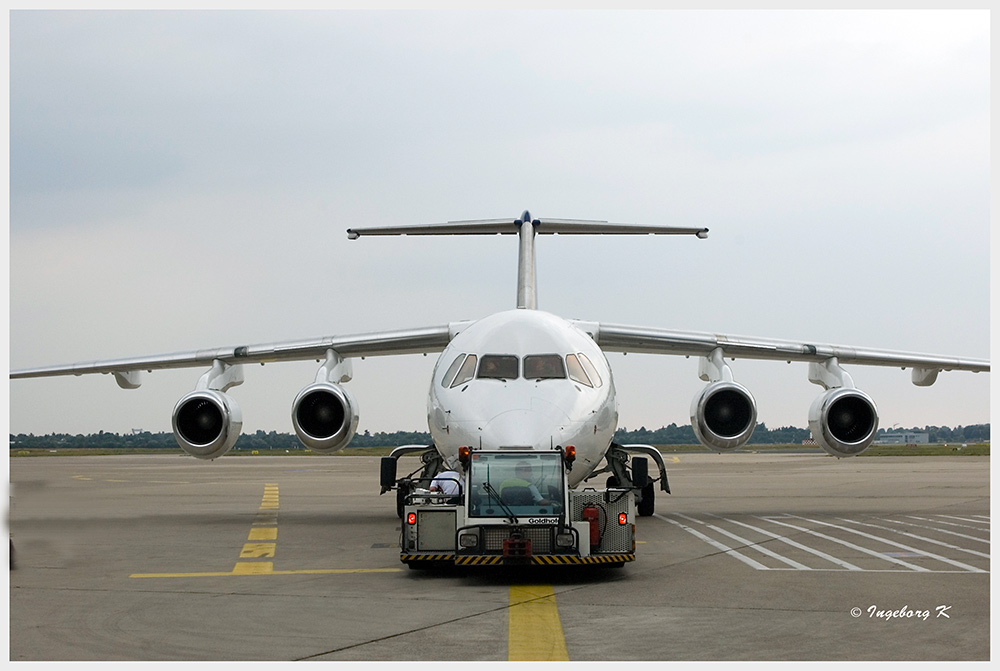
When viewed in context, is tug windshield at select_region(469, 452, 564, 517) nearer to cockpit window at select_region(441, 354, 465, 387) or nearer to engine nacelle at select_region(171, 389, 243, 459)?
cockpit window at select_region(441, 354, 465, 387)

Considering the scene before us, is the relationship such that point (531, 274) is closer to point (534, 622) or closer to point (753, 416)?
point (753, 416)

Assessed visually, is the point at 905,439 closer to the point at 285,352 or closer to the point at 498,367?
the point at 285,352

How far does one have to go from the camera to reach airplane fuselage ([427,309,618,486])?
12719 millimetres

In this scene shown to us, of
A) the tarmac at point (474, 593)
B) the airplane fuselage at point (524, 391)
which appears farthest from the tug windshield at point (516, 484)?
the tarmac at point (474, 593)

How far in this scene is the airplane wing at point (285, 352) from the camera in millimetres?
19219

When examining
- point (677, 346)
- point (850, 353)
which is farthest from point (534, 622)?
point (850, 353)

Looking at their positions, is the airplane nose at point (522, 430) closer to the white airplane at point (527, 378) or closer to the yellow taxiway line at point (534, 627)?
the white airplane at point (527, 378)

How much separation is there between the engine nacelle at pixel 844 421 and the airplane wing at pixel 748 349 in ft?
3.78

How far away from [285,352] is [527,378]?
7.56 m

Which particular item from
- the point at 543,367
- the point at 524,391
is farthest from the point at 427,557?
the point at 543,367

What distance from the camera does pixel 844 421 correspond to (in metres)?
19.2

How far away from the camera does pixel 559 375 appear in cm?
1376

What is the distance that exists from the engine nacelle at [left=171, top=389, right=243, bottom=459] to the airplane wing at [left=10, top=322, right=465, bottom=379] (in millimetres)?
1208
